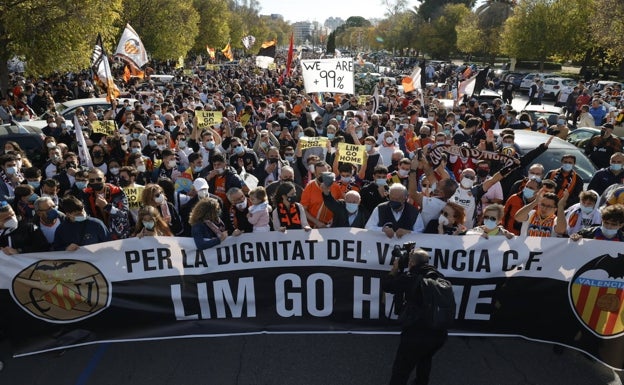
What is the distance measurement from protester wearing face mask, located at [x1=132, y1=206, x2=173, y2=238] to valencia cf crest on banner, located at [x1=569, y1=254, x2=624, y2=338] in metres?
4.20

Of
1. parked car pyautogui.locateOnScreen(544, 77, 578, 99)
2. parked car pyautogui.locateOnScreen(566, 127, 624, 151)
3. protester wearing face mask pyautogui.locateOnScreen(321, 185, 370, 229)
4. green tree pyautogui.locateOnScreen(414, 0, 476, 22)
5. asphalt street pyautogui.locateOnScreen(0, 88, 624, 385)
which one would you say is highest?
green tree pyautogui.locateOnScreen(414, 0, 476, 22)

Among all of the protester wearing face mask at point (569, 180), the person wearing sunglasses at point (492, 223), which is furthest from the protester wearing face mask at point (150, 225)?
the protester wearing face mask at point (569, 180)

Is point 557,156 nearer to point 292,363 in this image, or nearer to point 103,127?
point 292,363

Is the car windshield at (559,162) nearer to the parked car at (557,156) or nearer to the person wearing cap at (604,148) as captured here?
the parked car at (557,156)

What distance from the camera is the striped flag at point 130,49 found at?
12.8m

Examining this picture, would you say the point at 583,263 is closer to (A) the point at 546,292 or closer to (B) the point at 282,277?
(A) the point at 546,292

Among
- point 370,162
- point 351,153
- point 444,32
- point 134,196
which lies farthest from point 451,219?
point 444,32

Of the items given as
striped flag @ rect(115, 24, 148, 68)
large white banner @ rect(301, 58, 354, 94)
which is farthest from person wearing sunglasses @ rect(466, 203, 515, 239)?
striped flag @ rect(115, 24, 148, 68)

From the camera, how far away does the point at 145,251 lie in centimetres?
485

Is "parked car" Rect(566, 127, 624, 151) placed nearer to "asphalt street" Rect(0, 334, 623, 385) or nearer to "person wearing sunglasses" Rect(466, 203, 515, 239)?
"person wearing sunglasses" Rect(466, 203, 515, 239)

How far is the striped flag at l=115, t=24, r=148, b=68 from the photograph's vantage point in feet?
42.1

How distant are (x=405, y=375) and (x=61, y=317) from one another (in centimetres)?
337

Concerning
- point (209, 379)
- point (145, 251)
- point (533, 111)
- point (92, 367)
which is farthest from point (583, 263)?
point (533, 111)

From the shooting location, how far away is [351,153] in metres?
7.78
